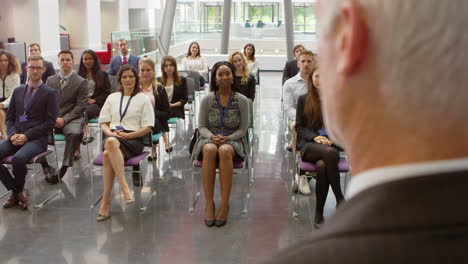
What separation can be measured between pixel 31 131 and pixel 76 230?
1.29 metres

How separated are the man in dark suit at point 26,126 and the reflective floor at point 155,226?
281 millimetres

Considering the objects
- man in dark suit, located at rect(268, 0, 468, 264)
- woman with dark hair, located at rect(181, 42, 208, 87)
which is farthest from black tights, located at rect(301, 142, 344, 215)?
woman with dark hair, located at rect(181, 42, 208, 87)

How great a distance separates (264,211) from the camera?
5609mm

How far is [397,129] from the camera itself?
20.8 inches

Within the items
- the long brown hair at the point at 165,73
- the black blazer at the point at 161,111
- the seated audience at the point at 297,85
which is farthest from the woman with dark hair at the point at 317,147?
the long brown hair at the point at 165,73

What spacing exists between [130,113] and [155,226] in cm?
133

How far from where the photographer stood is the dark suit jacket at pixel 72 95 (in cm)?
684

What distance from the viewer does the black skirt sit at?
219 inches

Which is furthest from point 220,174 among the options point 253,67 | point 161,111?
point 253,67

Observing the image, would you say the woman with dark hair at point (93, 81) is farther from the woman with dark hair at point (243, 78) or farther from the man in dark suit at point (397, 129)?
the man in dark suit at point (397, 129)

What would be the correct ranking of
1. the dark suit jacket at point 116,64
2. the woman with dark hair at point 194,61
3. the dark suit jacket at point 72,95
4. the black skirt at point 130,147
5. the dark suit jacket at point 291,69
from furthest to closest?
the woman with dark hair at point 194,61
the dark suit jacket at point 116,64
the dark suit jacket at point 291,69
the dark suit jacket at point 72,95
the black skirt at point 130,147

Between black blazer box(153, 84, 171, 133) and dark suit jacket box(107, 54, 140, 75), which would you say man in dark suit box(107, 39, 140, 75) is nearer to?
dark suit jacket box(107, 54, 140, 75)

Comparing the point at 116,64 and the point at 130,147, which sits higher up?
the point at 116,64

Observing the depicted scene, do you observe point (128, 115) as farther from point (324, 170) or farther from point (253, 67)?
point (253, 67)
